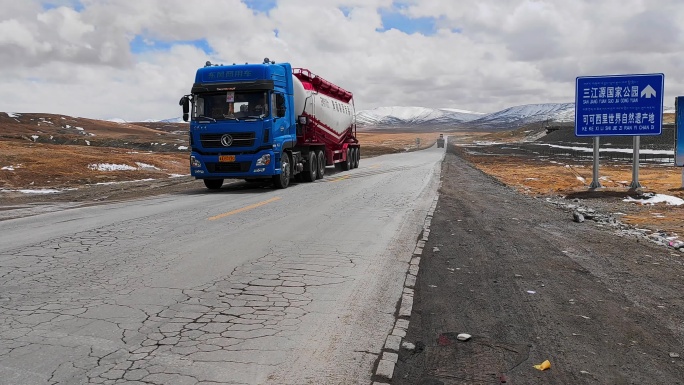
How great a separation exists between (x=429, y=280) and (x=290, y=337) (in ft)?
7.40

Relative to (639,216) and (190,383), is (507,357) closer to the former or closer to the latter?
(190,383)

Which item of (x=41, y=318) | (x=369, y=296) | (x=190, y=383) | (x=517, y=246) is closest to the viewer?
(x=190, y=383)

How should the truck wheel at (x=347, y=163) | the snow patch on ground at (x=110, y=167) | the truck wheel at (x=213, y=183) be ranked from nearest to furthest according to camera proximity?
the truck wheel at (x=213, y=183), the snow patch on ground at (x=110, y=167), the truck wheel at (x=347, y=163)

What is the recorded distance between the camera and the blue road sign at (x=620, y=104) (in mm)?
16458

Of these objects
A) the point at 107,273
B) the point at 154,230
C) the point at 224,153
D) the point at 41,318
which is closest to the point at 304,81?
the point at 224,153

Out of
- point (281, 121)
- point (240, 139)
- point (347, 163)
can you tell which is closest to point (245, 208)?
point (240, 139)

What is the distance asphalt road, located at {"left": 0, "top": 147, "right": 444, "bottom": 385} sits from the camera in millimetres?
3629

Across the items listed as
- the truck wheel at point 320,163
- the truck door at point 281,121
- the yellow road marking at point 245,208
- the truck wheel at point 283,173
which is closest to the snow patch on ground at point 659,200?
the yellow road marking at point 245,208

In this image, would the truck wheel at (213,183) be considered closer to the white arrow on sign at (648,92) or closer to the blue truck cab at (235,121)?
the blue truck cab at (235,121)

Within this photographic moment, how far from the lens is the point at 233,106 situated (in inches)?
637

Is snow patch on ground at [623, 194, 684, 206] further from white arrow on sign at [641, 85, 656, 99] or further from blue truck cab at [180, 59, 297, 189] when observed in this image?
blue truck cab at [180, 59, 297, 189]

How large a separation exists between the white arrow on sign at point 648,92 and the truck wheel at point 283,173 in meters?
11.3

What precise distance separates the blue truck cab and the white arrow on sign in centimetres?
1109

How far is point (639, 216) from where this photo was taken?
1180cm
